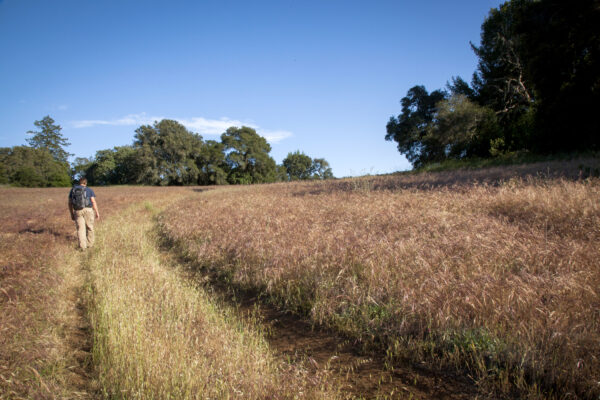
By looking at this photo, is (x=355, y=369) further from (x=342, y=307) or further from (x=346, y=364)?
(x=342, y=307)

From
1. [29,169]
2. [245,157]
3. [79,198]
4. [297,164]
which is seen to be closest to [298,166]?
[297,164]

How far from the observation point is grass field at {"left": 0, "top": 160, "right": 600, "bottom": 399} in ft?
7.67

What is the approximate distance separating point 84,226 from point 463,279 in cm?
1027

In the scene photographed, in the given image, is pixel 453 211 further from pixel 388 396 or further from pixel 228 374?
pixel 228 374

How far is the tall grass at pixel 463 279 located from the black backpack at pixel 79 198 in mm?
4755

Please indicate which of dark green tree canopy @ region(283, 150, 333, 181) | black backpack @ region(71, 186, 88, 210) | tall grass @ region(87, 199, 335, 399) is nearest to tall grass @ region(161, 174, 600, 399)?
tall grass @ region(87, 199, 335, 399)

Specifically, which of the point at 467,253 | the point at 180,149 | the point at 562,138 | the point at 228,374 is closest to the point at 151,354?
the point at 228,374

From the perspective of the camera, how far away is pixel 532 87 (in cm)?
2023

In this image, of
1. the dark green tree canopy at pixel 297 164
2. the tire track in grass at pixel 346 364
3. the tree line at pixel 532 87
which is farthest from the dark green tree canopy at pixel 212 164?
the tire track in grass at pixel 346 364

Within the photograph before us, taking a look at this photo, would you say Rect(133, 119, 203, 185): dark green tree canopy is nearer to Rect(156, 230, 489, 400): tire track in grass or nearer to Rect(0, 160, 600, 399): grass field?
Rect(0, 160, 600, 399): grass field

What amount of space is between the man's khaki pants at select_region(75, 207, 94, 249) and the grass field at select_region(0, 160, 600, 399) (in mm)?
1899

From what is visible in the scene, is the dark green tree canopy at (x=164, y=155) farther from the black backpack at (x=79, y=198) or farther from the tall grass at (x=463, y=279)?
the tall grass at (x=463, y=279)

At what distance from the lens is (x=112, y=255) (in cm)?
704

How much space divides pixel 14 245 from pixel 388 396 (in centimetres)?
938
